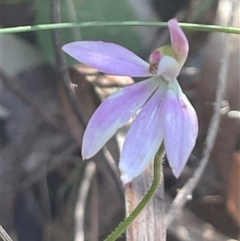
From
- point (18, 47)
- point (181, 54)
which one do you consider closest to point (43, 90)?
point (18, 47)

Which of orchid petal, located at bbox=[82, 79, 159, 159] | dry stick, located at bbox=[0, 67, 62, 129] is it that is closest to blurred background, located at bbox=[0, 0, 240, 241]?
dry stick, located at bbox=[0, 67, 62, 129]

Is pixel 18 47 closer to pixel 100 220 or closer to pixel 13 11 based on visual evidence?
pixel 13 11

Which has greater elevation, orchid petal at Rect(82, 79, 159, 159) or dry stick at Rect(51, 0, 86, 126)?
orchid petal at Rect(82, 79, 159, 159)

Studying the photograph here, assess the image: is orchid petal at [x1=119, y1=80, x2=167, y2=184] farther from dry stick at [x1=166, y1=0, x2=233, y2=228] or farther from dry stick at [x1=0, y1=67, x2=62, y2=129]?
dry stick at [x1=0, y1=67, x2=62, y2=129]

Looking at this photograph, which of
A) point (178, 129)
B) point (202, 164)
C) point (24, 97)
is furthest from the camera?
point (24, 97)

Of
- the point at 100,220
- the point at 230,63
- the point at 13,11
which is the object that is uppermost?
the point at 13,11

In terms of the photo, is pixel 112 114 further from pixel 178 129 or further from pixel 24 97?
pixel 24 97

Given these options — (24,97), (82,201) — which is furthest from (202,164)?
(24,97)
